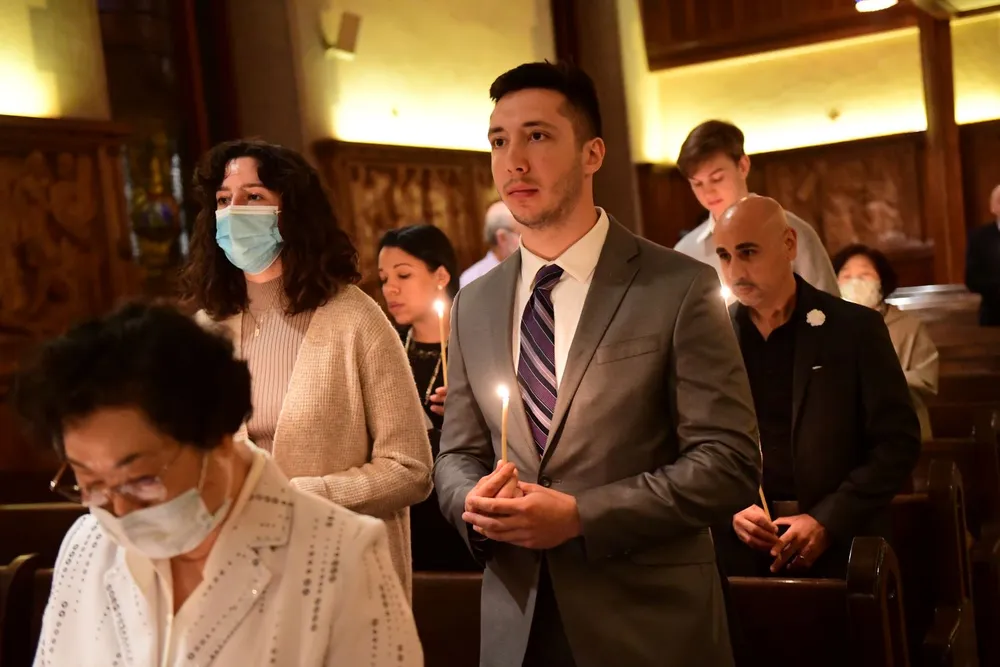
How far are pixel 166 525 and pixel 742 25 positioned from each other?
10.4 meters

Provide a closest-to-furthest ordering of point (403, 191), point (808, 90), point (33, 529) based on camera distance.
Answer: point (33, 529) < point (403, 191) < point (808, 90)

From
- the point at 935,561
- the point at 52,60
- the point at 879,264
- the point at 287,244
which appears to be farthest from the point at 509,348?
the point at 52,60

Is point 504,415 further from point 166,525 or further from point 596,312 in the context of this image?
point 166,525

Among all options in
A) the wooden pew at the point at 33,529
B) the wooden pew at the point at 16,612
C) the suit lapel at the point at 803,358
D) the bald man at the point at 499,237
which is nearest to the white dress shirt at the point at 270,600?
the wooden pew at the point at 16,612

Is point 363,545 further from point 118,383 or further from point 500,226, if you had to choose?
point 500,226

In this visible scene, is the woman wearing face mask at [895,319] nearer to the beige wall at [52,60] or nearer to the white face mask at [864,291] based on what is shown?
the white face mask at [864,291]

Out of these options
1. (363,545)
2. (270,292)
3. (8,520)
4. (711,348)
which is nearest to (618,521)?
(711,348)

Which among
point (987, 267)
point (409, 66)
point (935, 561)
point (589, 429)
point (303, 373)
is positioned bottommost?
point (935, 561)

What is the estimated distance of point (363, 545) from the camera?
1455 mm

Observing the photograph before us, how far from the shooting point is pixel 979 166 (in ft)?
33.6

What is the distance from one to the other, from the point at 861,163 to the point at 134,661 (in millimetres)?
10189

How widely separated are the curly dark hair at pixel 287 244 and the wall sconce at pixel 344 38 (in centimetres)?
458

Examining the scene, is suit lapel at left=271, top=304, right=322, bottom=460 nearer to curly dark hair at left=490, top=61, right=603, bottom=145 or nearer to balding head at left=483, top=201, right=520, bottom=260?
curly dark hair at left=490, top=61, right=603, bottom=145

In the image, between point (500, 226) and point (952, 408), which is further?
point (500, 226)
